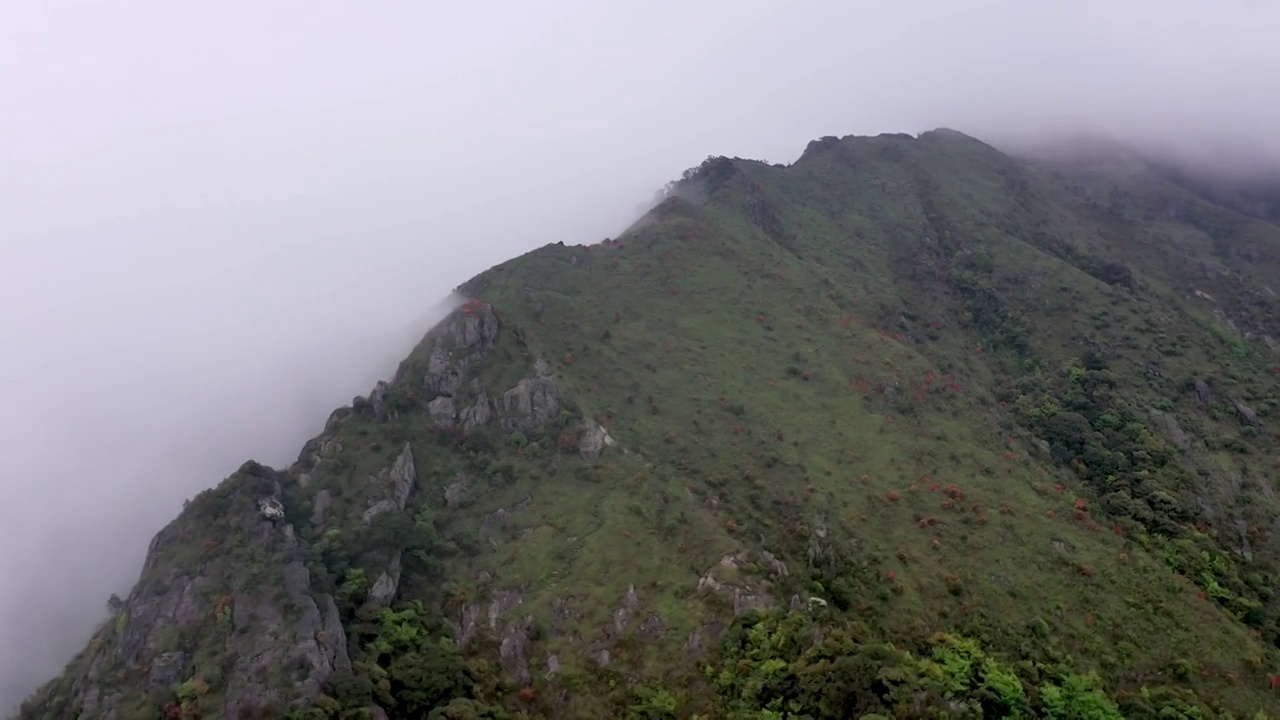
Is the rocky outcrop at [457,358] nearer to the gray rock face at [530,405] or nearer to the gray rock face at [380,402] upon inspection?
the gray rock face at [530,405]

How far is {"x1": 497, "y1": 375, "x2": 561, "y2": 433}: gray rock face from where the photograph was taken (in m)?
94.4

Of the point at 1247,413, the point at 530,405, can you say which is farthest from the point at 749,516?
the point at 1247,413

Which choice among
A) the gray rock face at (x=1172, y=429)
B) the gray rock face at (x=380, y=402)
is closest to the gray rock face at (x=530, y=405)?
the gray rock face at (x=380, y=402)

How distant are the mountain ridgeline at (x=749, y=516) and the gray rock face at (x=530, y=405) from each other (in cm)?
36

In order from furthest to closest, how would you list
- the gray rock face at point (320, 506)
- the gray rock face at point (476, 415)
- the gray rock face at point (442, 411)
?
1. the gray rock face at point (476, 415)
2. the gray rock face at point (442, 411)
3. the gray rock face at point (320, 506)

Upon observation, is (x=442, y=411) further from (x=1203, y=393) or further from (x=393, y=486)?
(x=1203, y=393)

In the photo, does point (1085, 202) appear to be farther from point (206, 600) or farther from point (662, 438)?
point (206, 600)

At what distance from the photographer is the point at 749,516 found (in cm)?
8319

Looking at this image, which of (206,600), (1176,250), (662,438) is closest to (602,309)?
(662,438)

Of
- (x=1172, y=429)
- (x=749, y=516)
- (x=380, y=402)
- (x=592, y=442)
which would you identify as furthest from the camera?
(x=1172, y=429)

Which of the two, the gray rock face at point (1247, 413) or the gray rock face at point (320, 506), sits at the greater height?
the gray rock face at point (320, 506)

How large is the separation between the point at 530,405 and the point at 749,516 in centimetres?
2833

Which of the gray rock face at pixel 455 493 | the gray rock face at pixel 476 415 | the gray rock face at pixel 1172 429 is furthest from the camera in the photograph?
the gray rock face at pixel 1172 429

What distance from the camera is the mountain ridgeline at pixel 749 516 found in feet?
215
